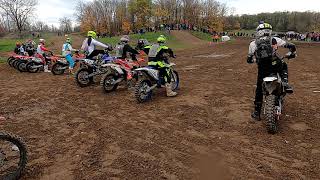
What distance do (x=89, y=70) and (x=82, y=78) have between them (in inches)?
15.2

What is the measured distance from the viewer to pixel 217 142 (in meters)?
5.65

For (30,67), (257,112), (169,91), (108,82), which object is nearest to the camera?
(257,112)

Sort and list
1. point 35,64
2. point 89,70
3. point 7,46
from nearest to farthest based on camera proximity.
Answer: point 89,70 < point 35,64 < point 7,46

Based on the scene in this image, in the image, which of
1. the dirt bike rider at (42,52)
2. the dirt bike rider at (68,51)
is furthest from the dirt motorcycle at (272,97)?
the dirt bike rider at (42,52)

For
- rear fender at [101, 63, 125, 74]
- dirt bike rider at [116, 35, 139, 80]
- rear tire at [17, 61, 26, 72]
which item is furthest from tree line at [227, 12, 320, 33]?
rear fender at [101, 63, 125, 74]

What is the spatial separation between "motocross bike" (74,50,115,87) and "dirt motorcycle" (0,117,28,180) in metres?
6.60

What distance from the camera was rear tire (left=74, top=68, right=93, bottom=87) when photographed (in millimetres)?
11102

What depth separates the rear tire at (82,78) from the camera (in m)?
11.1

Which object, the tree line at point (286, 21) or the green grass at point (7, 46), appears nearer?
the green grass at point (7, 46)

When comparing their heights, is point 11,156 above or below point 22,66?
below

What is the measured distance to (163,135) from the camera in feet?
19.9

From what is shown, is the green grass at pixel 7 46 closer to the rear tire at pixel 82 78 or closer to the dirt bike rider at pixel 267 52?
the rear tire at pixel 82 78

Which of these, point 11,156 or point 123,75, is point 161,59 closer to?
point 123,75

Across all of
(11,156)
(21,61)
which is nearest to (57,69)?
(21,61)
